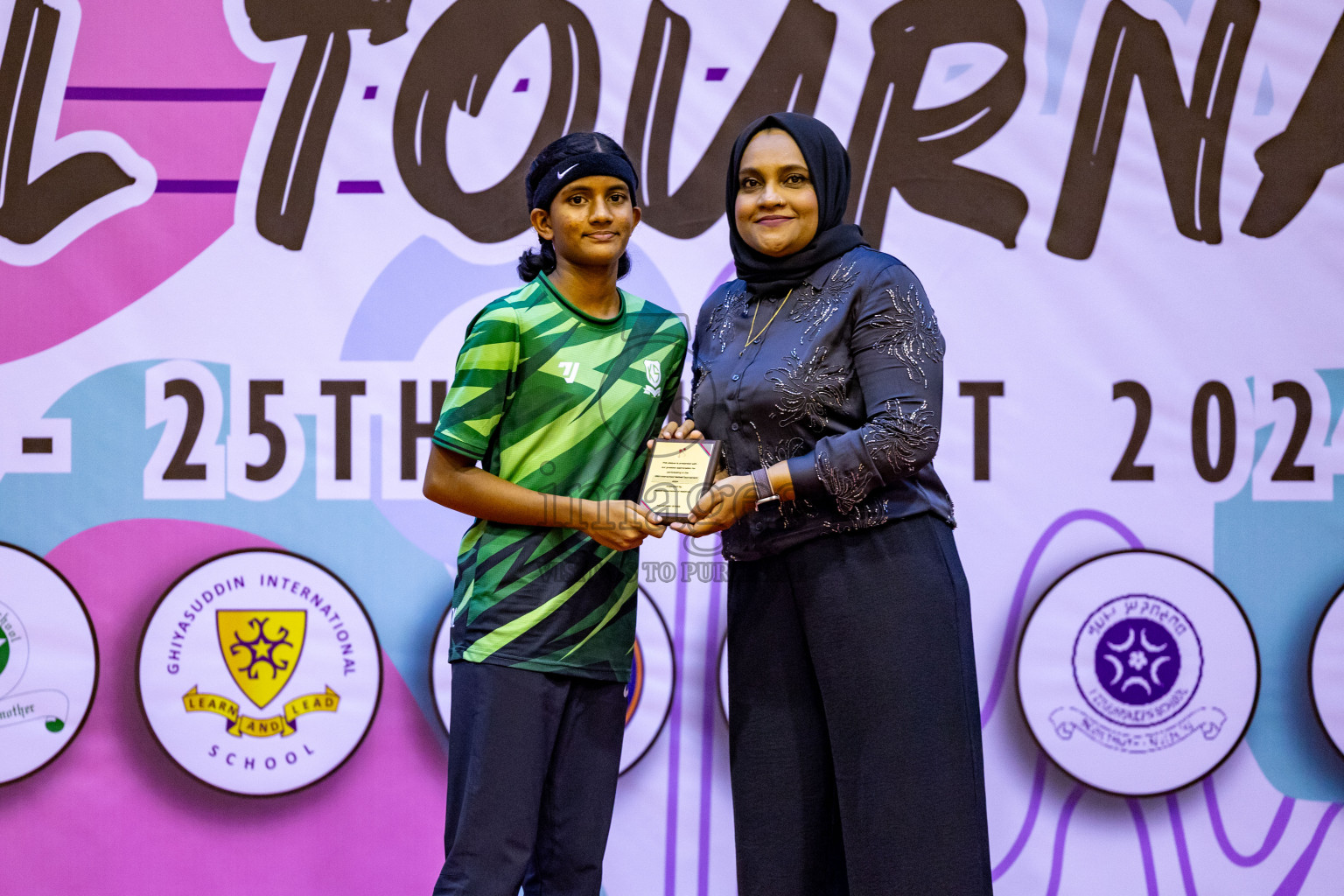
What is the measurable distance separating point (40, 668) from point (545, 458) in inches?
76.2

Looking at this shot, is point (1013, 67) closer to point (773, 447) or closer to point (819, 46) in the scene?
point (819, 46)

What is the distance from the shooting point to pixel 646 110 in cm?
296

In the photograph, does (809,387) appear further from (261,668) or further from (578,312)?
(261,668)

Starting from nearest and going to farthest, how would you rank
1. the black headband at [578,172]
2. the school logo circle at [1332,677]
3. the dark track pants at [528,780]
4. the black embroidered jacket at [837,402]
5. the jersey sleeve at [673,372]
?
the black embroidered jacket at [837,402] < the dark track pants at [528,780] < the black headband at [578,172] < the jersey sleeve at [673,372] < the school logo circle at [1332,677]

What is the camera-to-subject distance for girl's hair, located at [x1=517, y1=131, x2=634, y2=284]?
2.05 metres

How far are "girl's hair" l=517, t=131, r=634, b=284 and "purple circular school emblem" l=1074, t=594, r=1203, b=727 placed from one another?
1750 mm

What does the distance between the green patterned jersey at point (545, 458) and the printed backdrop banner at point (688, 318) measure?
0.94 m

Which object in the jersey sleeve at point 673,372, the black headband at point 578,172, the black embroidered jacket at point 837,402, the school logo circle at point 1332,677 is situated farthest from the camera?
→ the school logo circle at point 1332,677

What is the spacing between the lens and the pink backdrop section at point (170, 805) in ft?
9.71

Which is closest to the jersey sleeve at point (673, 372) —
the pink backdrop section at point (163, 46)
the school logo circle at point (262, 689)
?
the school logo circle at point (262, 689)

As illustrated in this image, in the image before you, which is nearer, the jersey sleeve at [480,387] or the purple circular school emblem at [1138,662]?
the jersey sleeve at [480,387]

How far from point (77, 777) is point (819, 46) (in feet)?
9.67

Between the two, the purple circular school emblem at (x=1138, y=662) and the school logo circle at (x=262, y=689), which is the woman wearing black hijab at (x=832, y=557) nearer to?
the purple circular school emblem at (x=1138, y=662)

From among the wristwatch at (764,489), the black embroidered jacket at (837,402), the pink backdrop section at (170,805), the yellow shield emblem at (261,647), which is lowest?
the pink backdrop section at (170,805)
